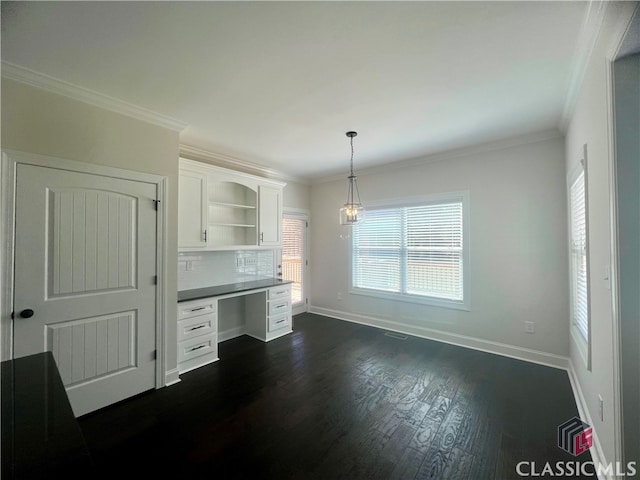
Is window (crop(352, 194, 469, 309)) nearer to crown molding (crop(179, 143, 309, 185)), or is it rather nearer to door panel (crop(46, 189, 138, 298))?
crown molding (crop(179, 143, 309, 185))

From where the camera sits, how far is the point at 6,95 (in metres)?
1.95

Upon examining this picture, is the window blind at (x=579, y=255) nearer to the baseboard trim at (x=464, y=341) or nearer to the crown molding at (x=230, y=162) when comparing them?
the baseboard trim at (x=464, y=341)

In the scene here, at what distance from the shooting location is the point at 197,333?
3.16 metres

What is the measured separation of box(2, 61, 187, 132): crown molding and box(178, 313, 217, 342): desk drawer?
209 centimetres

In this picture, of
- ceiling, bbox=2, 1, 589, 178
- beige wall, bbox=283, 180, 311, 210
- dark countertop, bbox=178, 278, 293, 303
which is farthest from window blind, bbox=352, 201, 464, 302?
dark countertop, bbox=178, 278, 293, 303

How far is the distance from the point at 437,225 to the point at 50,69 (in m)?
4.33

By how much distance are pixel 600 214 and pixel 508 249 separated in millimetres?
1906

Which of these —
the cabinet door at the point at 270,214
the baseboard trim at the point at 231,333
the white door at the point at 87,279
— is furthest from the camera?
the cabinet door at the point at 270,214

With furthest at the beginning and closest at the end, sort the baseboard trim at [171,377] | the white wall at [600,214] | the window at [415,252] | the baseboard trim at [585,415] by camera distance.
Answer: the window at [415,252] → the baseboard trim at [171,377] → the baseboard trim at [585,415] → the white wall at [600,214]

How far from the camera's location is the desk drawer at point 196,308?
302cm

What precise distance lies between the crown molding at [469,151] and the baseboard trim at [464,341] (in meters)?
2.48

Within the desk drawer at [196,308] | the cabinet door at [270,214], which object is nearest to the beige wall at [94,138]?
the desk drawer at [196,308]

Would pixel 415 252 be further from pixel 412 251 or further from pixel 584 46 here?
pixel 584 46

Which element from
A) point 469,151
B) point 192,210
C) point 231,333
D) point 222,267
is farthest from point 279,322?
point 469,151
